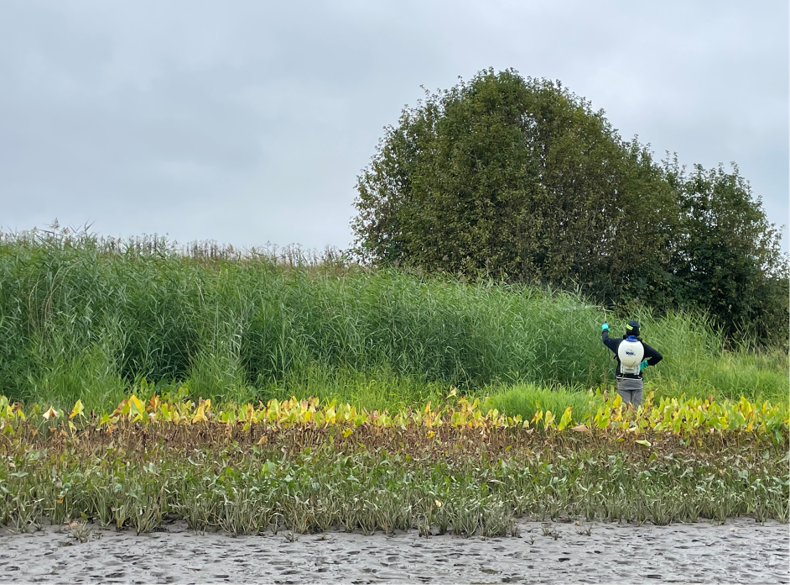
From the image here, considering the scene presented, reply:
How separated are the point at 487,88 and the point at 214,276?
1166 cm

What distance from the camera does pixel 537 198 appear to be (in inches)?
744

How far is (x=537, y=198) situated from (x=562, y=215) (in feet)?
3.86

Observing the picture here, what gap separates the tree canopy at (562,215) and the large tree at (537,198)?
1.4 inches

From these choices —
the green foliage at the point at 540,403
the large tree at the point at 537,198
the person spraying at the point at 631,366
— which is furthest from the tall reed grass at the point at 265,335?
the large tree at the point at 537,198

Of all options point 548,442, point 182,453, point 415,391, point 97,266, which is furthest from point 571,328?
point 182,453

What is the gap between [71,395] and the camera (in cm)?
851

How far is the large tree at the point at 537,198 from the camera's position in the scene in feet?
62.7

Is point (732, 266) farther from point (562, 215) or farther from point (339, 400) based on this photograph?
point (339, 400)

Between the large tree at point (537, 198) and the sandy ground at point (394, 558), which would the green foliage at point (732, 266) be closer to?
the large tree at point (537, 198)

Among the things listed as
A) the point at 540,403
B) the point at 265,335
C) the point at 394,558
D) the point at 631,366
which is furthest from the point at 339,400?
the point at 394,558

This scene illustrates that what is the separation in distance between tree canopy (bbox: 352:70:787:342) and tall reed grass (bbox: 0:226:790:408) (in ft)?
21.2

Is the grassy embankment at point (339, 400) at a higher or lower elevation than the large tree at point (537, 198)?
lower

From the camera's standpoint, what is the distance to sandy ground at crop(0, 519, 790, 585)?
348 centimetres

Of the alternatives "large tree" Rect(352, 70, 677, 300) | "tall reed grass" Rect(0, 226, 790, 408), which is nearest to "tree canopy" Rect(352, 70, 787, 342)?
"large tree" Rect(352, 70, 677, 300)
